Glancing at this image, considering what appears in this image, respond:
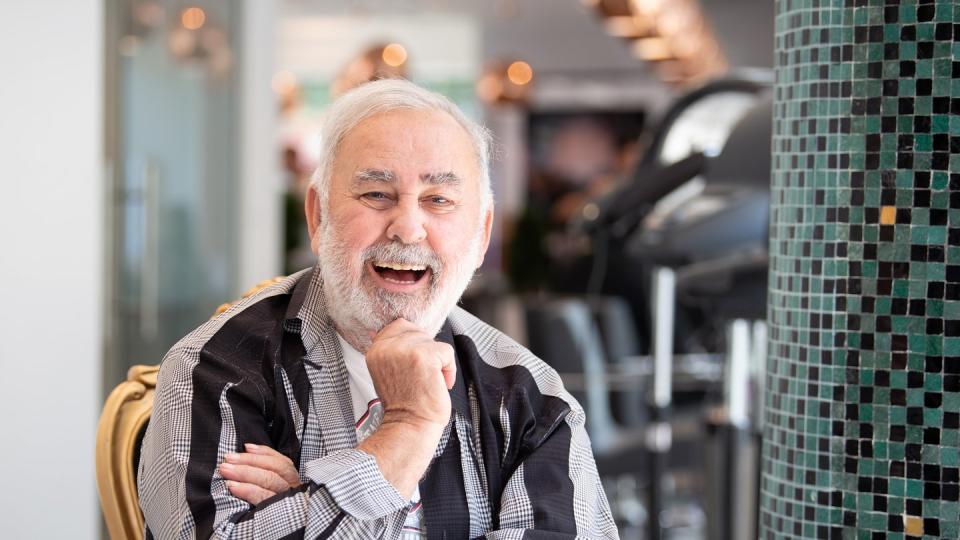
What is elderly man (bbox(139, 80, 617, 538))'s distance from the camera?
1.28 metres

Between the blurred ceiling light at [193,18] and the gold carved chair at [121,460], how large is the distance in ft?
9.94

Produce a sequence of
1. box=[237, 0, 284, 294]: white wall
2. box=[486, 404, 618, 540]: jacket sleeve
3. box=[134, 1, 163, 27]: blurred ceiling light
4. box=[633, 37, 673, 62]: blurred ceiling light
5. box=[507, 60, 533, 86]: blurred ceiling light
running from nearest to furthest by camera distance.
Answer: box=[486, 404, 618, 540]: jacket sleeve, box=[134, 1, 163, 27]: blurred ceiling light, box=[237, 0, 284, 294]: white wall, box=[633, 37, 673, 62]: blurred ceiling light, box=[507, 60, 533, 86]: blurred ceiling light

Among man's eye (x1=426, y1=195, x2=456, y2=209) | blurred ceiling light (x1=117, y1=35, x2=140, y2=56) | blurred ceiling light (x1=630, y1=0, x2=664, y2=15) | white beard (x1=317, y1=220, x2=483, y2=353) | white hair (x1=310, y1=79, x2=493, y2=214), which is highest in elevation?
blurred ceiling light (x1=630, y1=0, x2=664, y2=15)

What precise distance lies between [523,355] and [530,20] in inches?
447

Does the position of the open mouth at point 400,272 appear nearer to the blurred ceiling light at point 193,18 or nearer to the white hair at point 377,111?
the white hair at point 377,111

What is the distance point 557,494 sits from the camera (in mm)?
1357

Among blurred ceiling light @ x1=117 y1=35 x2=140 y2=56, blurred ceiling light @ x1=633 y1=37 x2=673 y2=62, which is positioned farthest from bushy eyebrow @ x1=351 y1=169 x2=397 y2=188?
blurred ceiling light @ x1=633 y1=37 x2=673 y2=62

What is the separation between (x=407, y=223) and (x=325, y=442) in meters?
0.28

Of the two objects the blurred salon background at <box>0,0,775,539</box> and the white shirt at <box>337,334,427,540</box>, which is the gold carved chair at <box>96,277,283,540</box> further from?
the blurred salon background at <box>0,0,775,539</box>

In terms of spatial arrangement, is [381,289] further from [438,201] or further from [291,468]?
[291,468]

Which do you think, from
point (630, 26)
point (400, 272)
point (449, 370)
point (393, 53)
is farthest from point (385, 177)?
point (393, 53)

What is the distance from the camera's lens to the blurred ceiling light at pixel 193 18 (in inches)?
169

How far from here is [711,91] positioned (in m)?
2.95

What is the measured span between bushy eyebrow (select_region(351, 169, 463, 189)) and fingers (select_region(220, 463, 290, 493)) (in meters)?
0.35
